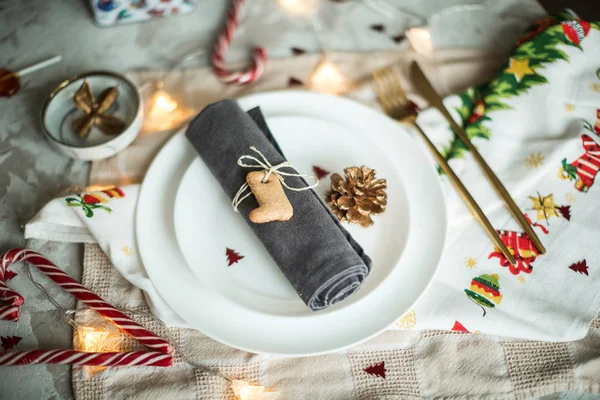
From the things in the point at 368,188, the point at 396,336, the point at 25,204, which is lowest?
the point at 396,336

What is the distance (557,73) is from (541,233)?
1.29ft

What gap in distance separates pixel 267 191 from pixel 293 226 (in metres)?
0.08

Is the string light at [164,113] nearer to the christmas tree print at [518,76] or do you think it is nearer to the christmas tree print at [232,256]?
the christmas tree print at [232,256]

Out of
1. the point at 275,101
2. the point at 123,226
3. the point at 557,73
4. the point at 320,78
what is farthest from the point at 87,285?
the point at 557,73

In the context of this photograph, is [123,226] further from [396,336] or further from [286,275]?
[396,336]

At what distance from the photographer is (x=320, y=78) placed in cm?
122

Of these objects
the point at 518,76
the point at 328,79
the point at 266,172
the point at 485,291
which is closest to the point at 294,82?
the point at 328,79

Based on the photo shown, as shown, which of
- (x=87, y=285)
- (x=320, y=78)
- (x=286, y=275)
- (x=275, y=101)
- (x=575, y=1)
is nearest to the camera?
(x=286, y=275)

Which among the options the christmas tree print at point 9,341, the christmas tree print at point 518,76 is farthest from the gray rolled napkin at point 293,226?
the christmas tree print at point 9,341

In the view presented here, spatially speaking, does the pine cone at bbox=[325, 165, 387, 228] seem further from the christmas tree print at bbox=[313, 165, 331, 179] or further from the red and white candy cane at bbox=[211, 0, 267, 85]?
the red and white candy cane at bbox=[211, 0, 267, 85]

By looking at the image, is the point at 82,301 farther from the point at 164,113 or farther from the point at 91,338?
the point at 164,113

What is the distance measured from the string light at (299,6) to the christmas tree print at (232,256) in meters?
0.75

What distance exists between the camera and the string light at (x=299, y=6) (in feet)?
4.33

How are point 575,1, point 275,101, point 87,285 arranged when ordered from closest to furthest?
point 87,285 < point 275,101 < point 575,1
